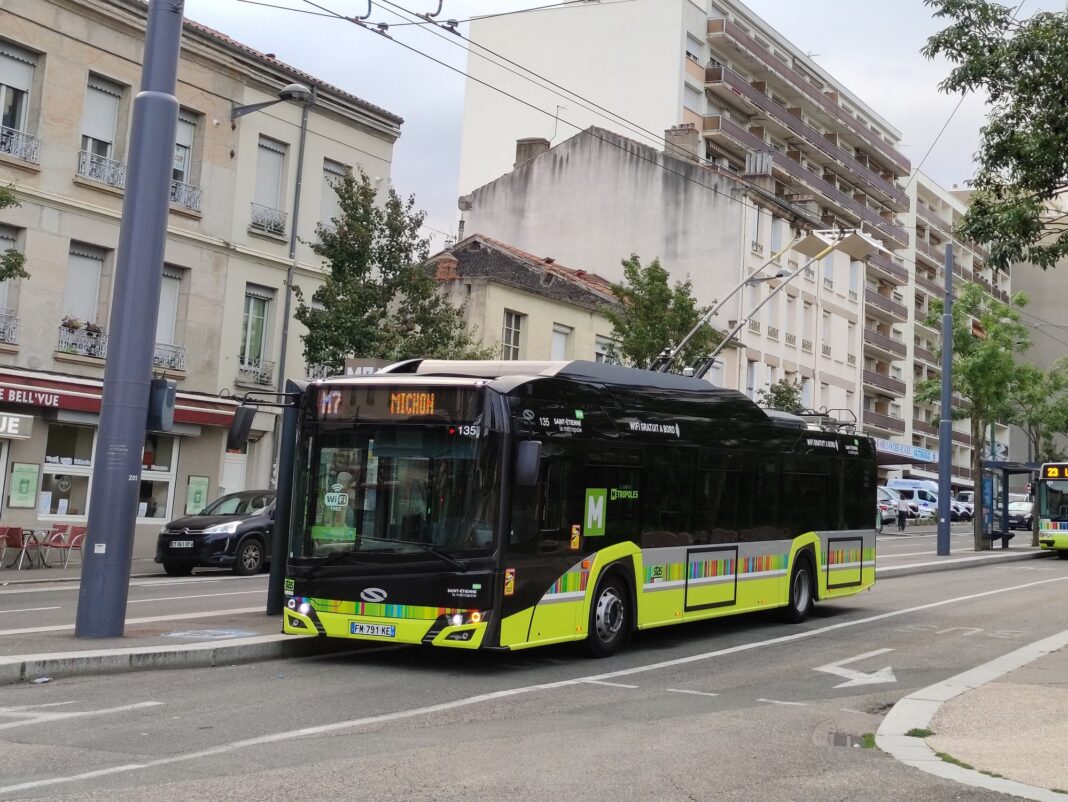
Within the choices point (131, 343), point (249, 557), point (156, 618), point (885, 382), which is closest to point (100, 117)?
point (249, 557)

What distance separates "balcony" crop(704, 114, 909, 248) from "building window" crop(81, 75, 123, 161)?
35061 millimetres

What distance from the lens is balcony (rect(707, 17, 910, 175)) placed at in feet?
192

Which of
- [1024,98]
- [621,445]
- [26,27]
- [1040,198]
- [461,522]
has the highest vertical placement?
[26,27]

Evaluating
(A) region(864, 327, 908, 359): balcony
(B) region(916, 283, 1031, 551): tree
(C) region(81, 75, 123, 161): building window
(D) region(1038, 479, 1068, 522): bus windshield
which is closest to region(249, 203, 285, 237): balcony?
(C) region(81, 75, 123, 161): building window

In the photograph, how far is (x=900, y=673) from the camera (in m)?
12.8

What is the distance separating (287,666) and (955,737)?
5.92 metres

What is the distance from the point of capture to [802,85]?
214 feet

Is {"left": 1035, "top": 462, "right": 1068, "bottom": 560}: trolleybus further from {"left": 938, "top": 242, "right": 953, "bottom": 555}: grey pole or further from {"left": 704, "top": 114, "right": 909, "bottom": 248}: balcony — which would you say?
{"left": 704, "top": 114, "right": 909, "bottom": 248}: balcony

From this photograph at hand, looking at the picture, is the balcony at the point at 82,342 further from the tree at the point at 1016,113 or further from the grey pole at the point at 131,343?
the tree at the point at 1016,113

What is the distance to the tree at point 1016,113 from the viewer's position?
13211 mm

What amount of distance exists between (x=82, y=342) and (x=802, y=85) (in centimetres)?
4747

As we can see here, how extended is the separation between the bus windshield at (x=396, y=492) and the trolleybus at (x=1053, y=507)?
29.7 metres

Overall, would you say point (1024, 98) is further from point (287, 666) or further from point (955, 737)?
point (287, 666)

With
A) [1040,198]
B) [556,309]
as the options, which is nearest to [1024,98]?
[1040,198]
